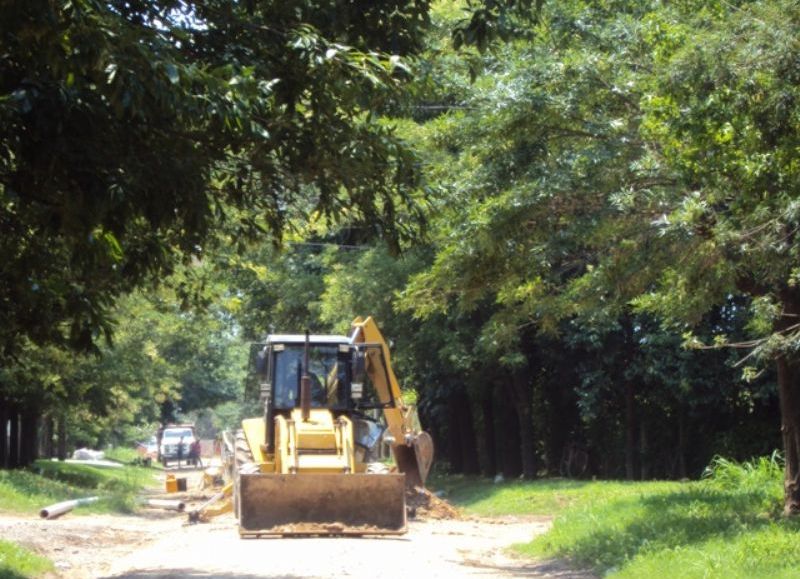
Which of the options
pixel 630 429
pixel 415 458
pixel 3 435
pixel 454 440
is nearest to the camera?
pixel 415 458

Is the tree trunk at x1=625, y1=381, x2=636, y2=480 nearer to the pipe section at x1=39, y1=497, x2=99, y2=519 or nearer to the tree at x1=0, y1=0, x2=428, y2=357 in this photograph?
the pipe section at x1=39, y1=497, x2=99, y2=519

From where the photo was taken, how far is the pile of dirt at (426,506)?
74.3 feet

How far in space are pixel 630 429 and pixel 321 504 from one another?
43.7ft

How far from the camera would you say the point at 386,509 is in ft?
58.5

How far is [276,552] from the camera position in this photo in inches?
619

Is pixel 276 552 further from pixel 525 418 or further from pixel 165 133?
pixel 525 418

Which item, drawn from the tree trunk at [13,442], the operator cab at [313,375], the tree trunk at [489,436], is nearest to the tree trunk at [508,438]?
the tree trunk at [489,436]

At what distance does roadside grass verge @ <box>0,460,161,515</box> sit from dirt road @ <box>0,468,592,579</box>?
2737 mm

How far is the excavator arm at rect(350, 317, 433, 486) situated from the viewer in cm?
2262

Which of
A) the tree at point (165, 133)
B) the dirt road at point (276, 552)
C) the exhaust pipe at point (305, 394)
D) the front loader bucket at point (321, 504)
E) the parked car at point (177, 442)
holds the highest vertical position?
the tree at point (165, 133)

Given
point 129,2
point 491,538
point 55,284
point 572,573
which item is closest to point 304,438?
point 491,538

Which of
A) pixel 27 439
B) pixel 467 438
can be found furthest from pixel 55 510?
pixel 467 438

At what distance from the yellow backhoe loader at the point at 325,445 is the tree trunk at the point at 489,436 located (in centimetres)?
1032

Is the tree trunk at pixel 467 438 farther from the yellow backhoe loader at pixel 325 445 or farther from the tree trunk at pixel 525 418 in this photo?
the yellow backhoe loader at pixel 325 445
